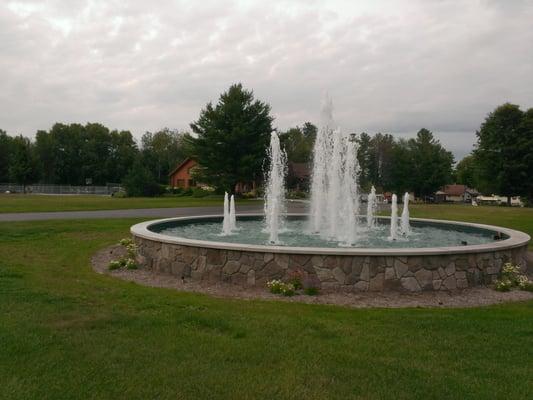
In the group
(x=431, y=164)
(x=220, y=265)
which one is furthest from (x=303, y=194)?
(x=220, y=265)

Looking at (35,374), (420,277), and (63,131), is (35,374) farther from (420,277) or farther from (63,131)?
(63,131)

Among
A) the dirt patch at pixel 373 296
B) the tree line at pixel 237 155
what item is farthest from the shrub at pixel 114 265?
the tree line at pixel 237 155

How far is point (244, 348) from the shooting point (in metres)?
4.58

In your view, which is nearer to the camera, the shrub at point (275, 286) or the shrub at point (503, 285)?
the shrub at point (275, 286)

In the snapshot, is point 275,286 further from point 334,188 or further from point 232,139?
point 232,139

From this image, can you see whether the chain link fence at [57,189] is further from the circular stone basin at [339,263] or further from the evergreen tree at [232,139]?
the circular stone basin at [339,263]

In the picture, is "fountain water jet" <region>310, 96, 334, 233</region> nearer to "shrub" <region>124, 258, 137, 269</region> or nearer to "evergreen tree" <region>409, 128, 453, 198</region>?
"shrub" <region>124, 258, 137, 269</region>

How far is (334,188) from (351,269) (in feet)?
22.7

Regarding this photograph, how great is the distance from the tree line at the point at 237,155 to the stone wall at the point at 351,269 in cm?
2819

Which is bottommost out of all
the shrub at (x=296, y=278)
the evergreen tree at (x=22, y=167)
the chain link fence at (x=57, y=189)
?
the chain link fence at (x=57, y=189)

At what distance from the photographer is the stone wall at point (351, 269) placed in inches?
290

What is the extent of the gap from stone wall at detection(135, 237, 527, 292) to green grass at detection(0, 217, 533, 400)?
1030 mm

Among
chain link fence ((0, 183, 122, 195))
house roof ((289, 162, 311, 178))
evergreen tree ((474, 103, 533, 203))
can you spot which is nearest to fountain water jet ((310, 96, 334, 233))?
evergreen tree ((474, 103, 533, 203))

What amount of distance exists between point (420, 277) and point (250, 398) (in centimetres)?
484
